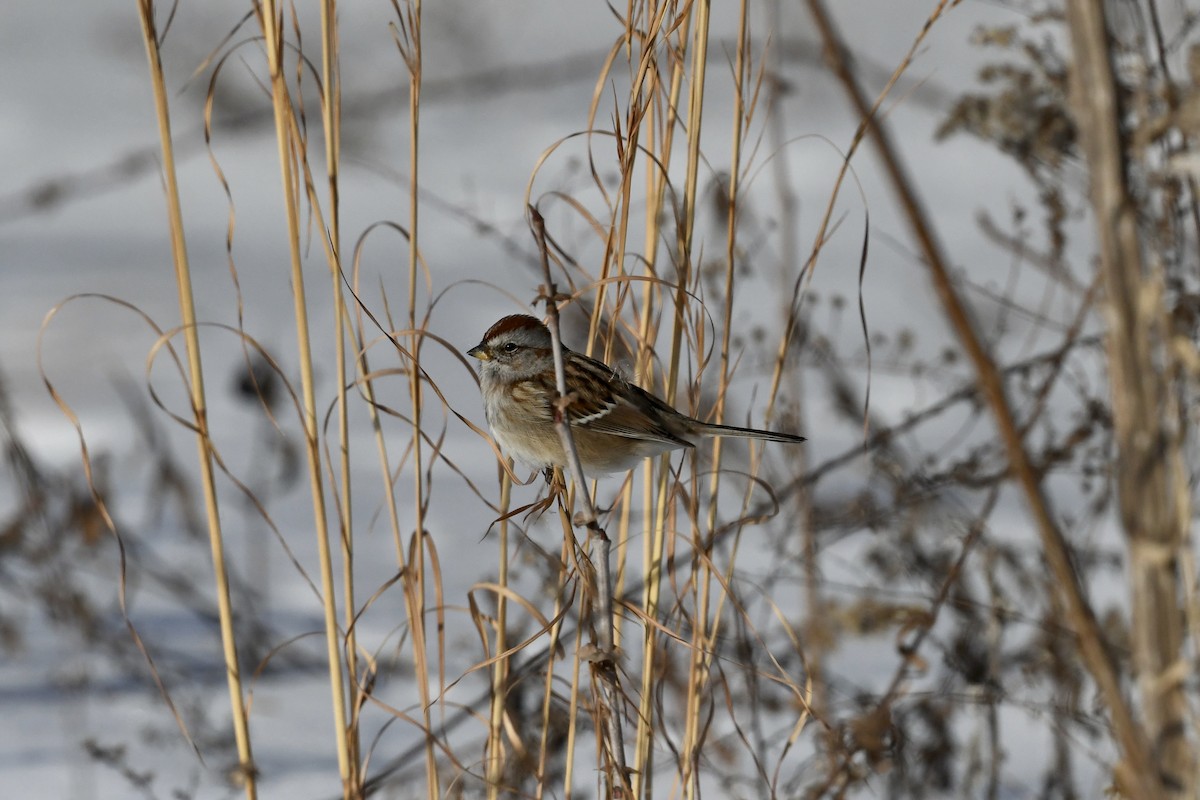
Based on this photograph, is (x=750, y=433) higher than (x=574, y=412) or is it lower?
lower


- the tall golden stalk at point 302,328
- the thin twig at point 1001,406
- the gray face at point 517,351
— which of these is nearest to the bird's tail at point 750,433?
the gray face at point 517,351

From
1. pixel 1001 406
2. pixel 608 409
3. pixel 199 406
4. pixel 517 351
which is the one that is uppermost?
pixel 517 351

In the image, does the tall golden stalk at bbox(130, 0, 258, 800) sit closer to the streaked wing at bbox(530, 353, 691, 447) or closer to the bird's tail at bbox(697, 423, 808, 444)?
the streaked wing at bbox(530, 353, 691, 447)

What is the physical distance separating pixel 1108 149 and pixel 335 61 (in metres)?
0.98

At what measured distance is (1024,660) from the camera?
8.83 ft

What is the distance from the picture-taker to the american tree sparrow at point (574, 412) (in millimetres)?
1751

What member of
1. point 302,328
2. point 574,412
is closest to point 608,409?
point 574,412

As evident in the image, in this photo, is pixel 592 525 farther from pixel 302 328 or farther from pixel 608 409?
pixel 608 409

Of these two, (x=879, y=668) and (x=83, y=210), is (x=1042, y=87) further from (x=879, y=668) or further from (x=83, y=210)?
(x=83, y=210)

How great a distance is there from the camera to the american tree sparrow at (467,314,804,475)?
175 cm

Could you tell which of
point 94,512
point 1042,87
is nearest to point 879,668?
point 1042,87

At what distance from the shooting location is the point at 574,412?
1.93 meters

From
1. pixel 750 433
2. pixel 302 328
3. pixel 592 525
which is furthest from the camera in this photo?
pixel 750 433

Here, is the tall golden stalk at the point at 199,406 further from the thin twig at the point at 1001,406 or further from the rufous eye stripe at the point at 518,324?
the thin twig at the point at 1001,406
